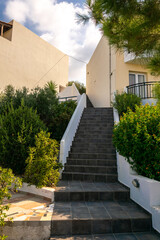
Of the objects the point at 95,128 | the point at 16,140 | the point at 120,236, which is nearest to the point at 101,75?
the point at 95,128

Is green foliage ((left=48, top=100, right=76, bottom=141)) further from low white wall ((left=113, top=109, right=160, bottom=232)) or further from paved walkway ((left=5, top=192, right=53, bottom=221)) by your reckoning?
low white wall ((left=113, top=109, right=160, bottom=232))

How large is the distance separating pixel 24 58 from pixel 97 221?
53.0 feet

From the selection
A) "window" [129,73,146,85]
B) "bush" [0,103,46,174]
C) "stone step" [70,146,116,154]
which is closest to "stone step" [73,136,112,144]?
"stone step" [70,146,116,154]

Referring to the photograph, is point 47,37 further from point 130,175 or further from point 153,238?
point 153,238

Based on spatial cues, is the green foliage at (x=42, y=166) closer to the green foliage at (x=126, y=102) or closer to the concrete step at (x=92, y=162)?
the concrete step at (x=92, y=162)

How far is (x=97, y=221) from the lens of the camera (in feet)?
9.38

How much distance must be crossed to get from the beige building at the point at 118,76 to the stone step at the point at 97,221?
7614mm

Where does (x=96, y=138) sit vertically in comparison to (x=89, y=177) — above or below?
above

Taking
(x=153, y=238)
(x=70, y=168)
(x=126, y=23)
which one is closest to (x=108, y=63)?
(x=126, y=23)

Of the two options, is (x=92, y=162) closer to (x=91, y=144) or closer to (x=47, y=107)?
(x=91, y=144)

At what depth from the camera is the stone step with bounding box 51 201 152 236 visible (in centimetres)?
279

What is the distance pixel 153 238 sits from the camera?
2.67 metres

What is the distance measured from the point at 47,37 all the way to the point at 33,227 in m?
19.8

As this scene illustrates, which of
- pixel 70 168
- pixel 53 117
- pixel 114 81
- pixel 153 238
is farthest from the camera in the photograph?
pixel 114 81
